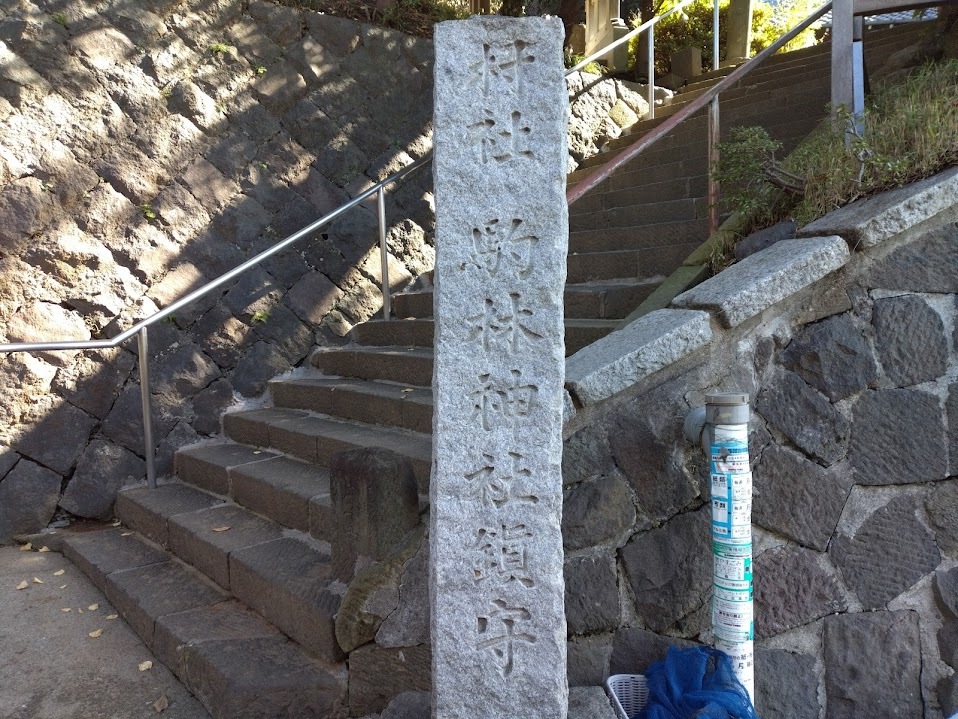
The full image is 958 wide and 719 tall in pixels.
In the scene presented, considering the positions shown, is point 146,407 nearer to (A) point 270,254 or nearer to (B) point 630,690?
(A) point 270,254

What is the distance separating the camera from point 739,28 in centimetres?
745

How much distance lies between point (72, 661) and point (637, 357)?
2382 millimetres

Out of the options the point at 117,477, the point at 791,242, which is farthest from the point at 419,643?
the point at 117,477

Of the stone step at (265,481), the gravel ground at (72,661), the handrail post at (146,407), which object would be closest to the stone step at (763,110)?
the stone step at (265,481)

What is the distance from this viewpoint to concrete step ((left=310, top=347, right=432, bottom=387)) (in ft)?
11.5

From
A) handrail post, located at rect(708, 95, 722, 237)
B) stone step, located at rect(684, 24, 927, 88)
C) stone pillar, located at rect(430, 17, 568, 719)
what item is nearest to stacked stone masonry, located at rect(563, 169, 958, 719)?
stone pillar, located at rect(430, 17, 568, 719)

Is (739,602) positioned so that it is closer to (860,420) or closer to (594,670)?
(594,670)

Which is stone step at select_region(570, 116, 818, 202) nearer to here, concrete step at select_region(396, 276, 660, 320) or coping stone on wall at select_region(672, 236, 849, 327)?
concrete step at select_region(396, 276, 660, 320)

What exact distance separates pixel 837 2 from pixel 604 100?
11.7 ft

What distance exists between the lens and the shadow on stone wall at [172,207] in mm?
3646

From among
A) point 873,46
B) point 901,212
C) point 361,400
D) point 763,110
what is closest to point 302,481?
point 361,400

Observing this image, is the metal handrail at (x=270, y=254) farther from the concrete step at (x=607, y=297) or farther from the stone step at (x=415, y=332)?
the concrete step at (x=607, y=297)

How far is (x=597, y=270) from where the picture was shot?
3.76 m

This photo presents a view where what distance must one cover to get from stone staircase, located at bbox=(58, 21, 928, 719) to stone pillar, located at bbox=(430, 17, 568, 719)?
0.72 m
